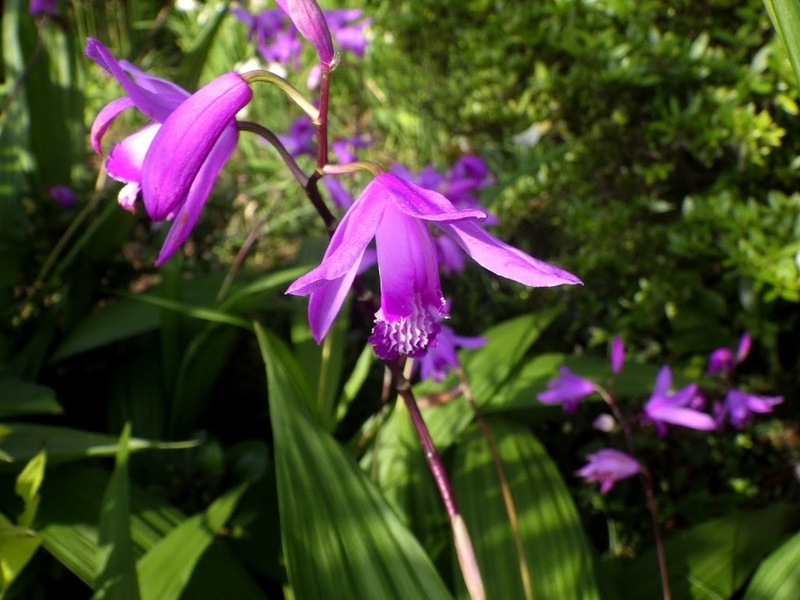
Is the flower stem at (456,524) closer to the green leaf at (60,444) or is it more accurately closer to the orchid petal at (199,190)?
the orchid petal at (199,190)

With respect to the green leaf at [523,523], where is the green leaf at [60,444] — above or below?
above

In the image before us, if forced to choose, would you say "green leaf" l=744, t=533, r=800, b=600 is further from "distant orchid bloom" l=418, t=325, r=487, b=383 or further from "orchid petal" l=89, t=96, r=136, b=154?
"orchid petal" l=89, t=96, r=136, b=154

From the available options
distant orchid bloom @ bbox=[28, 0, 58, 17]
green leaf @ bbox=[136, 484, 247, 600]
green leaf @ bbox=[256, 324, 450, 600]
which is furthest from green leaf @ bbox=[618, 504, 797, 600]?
distant orchid bloom @ bbox=[28, 0, 58, 17]

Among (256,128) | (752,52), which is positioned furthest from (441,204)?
(752,52)

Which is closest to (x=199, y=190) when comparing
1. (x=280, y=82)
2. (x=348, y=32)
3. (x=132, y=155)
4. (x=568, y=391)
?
(x=132, y=155)

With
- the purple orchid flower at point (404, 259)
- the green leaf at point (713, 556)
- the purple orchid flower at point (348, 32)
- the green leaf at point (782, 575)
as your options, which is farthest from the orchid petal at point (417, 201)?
the purple orchid flower at point (348, 32)
